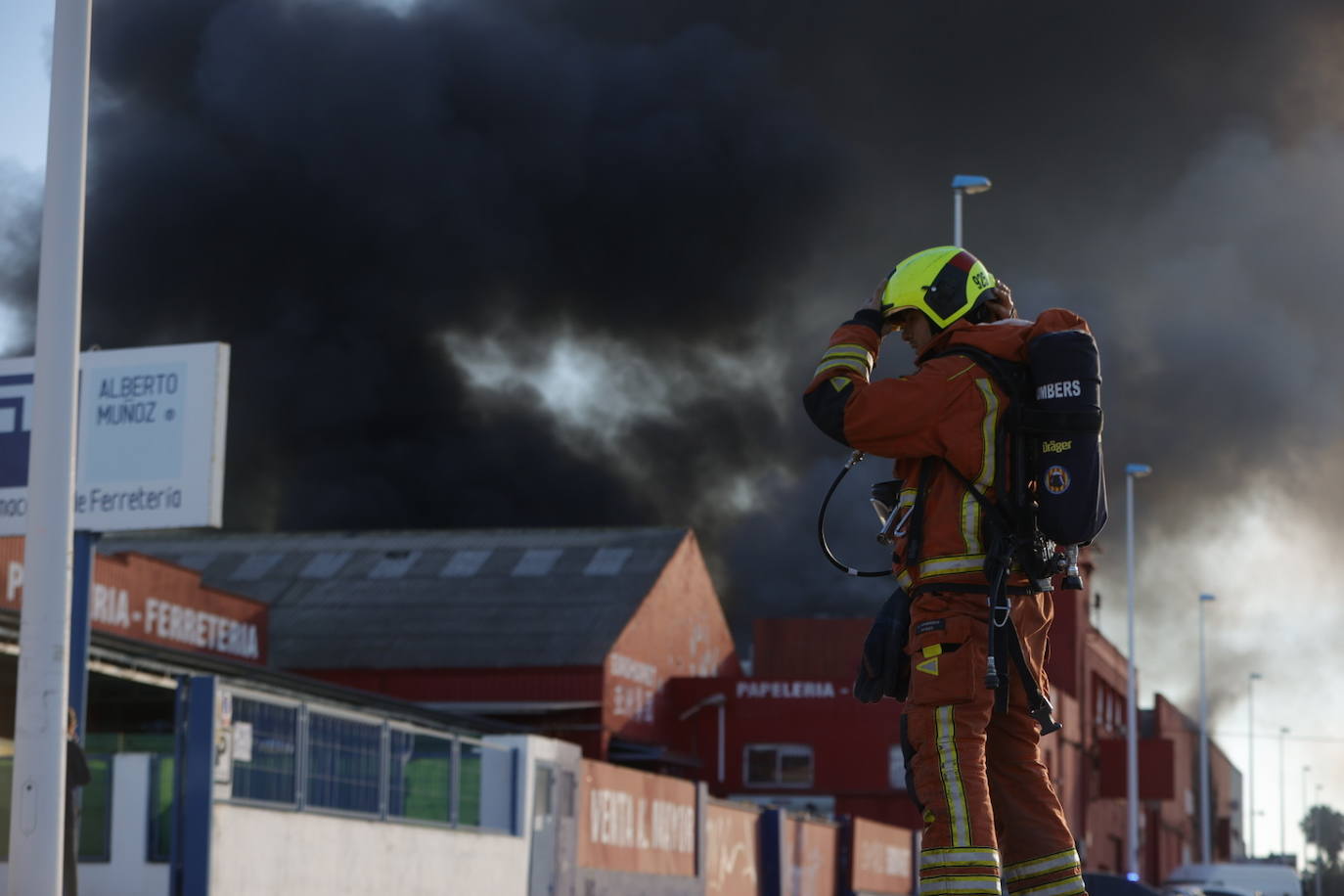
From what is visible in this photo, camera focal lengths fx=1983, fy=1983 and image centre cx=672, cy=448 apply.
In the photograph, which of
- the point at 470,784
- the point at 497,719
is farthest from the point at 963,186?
the point at 497,719

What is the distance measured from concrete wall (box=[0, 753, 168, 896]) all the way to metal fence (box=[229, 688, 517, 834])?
0.78 m

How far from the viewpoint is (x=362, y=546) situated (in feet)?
213

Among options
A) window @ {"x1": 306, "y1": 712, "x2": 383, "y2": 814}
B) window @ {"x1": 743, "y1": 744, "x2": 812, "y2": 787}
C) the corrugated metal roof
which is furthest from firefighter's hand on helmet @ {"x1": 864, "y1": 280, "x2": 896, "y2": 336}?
window @ {"x1": 743, "y1": 744, "x2": 812, "y2": 787}

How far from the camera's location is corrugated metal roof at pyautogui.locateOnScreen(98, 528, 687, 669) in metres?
56.0

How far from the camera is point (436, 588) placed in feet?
200

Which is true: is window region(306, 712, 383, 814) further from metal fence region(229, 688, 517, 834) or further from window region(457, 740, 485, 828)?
window region(457, 740, 485, 828)

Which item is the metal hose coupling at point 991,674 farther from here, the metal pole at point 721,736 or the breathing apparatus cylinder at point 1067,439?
the metal pole at point 721,736

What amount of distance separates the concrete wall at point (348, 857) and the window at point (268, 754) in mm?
186

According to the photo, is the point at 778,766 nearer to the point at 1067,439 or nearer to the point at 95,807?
the point at 95,807

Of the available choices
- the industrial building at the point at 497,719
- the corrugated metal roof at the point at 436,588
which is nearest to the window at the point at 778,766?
the industrial building at the point at 497,719

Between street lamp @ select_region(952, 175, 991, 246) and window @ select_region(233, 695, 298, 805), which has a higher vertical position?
street lamp @ select_region(952, 175, 991, 246)

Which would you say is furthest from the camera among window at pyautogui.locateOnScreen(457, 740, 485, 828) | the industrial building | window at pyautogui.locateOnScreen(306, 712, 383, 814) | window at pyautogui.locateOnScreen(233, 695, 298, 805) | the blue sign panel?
window at pyautogui.locateOnScreen(457, 740, 485, 828)

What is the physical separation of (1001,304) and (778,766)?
49.7m

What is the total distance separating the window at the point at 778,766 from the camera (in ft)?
180
